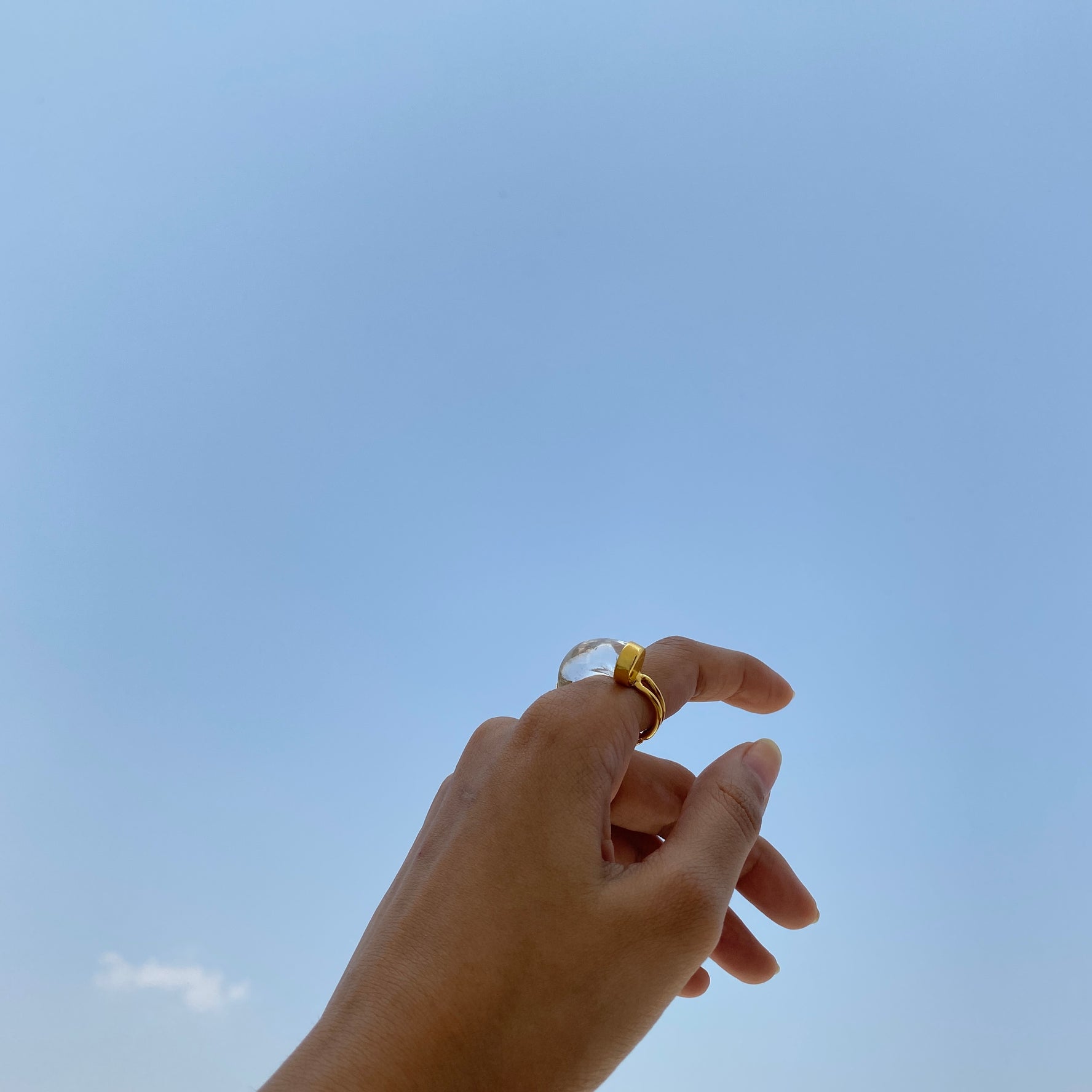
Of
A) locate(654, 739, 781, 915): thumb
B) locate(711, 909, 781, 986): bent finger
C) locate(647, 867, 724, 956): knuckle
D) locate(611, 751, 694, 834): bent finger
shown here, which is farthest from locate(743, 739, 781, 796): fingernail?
locate(711, 909, 781, 986): bent finger

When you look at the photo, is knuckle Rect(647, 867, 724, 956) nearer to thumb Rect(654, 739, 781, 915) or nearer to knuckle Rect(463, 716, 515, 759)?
thumb Rect(654, 739, 781, 915)

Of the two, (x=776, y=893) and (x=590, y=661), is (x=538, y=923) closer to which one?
(x=590, y=661)

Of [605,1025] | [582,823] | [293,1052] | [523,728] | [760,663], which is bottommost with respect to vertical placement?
[293,1052]

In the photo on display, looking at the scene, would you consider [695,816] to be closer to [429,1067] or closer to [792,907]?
[429,1067]

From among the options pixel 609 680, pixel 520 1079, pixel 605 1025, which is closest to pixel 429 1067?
pixel 520 1079

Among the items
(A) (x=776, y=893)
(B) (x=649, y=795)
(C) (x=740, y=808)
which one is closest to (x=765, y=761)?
(C) (x=740, y=808)

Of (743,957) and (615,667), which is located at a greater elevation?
(615,667)
